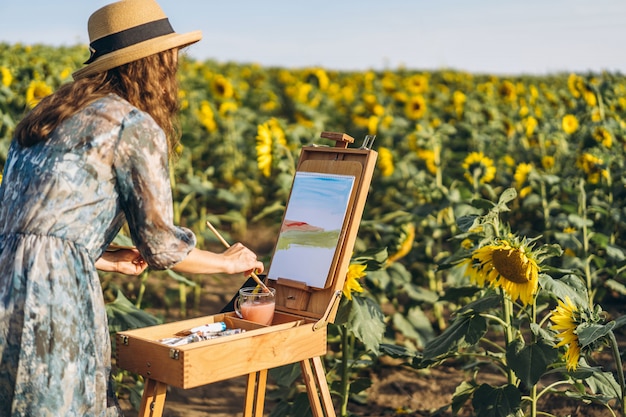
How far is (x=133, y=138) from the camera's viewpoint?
7.28ft

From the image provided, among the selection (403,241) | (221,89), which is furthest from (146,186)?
(221,89)

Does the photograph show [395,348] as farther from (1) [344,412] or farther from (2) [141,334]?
(2) [141,334]

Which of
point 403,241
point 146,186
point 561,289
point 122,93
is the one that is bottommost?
point 403,241

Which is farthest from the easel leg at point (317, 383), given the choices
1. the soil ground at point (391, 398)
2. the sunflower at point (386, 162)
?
the sunflower at point (386, 162)

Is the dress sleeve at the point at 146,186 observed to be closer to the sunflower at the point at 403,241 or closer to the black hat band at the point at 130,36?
the black hat band at the point at 130,36

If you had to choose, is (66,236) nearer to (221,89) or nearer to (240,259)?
(240,259)

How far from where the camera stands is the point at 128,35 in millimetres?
2359

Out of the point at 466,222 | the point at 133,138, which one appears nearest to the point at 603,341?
the point at 466,222

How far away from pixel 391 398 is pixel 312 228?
1736mm

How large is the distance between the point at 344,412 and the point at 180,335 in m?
1.15

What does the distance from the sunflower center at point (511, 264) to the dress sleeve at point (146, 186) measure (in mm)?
1128

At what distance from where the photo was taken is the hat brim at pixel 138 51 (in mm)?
2322

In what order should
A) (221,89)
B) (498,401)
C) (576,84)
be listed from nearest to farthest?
(498,401), (576,84), (221,89)

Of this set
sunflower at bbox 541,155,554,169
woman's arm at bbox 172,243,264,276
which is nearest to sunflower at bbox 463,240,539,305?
woman's arm at bbox 172,243,264,276
